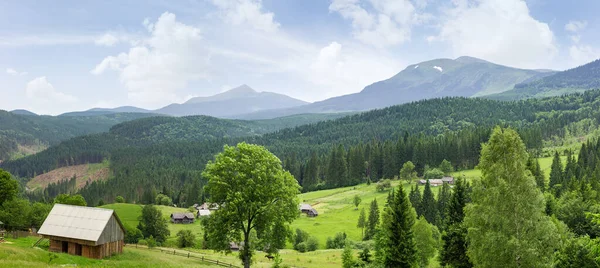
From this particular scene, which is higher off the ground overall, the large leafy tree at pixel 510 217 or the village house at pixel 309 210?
the large leafy tree at pixel 510 217

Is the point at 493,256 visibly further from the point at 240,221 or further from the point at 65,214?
the point at 65,214

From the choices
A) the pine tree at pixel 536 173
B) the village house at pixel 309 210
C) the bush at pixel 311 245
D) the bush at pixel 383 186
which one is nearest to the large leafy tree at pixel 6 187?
the bush at pixel 311 245

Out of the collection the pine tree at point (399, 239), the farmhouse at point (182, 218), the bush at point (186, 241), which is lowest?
the farmhouse at point (182, 218)

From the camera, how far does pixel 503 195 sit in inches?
1216

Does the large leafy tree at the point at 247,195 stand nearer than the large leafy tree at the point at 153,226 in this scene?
Yes

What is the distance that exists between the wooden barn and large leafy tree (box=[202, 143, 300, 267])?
16305 mm

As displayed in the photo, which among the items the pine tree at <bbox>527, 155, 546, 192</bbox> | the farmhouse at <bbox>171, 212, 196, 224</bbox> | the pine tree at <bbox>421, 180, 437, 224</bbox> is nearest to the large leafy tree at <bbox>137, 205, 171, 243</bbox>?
the farmhouse at <bbox>171, 212, 196, 224</bbox>

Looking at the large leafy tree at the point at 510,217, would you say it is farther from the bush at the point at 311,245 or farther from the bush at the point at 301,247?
the bush at the point at 311,245

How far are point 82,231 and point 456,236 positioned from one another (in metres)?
42.8

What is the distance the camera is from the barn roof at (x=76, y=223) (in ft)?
158

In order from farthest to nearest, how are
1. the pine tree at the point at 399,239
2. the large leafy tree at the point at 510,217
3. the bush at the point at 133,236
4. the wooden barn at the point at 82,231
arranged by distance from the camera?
the bush at the point at 133,236
the wooden barn at the point at 82,231
the pine tree at the point at 399,239
the large leafy tree at the point at 510,217

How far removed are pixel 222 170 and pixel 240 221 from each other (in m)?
5.39

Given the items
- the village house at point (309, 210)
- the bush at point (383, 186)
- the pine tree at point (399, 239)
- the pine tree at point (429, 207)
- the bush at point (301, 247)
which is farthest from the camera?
the bush at point (383, 186)

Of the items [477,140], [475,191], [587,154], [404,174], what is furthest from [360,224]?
[477,140]
